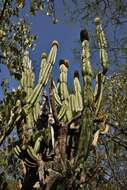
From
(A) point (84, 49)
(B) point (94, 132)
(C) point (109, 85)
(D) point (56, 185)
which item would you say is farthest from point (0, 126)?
(C) point (109, 85)

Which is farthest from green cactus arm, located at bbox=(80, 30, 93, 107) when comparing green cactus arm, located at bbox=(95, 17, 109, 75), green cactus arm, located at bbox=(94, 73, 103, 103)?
green cactus arm, located at bbox=(95, 17, 109, 75)

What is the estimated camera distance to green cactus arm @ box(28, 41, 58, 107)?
34.8 ft

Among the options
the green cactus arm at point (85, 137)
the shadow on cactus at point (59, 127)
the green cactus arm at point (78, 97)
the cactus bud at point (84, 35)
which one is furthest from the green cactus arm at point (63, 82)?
the green cactus arm at point (85, 137)

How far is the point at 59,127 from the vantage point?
11000mm

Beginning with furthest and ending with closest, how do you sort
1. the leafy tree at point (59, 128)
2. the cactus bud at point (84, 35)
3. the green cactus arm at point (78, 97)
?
the cactus bud at point (84, 35), the green cactus arm at point (78, 97), the leafy tree at point (59, 128)

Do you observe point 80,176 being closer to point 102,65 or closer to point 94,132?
point 94,132

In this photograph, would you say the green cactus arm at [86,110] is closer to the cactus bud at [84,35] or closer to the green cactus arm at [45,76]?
the cactus bud at [84,35]

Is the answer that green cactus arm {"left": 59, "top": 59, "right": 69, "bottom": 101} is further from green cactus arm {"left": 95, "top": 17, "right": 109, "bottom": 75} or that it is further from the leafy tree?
green cactus arm {"left": 95, "top": 17, "right": 109, "bottom": 75}

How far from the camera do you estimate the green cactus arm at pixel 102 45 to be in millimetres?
11203

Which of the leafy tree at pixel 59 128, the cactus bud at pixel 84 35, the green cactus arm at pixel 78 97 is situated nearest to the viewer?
the leafy tree at pixel 59 128

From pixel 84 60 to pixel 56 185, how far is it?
3006 millimetres

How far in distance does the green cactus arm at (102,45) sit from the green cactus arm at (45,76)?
3.52ft

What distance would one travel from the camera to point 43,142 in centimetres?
1085

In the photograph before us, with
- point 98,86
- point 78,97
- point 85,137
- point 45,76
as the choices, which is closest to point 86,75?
point 98,86
